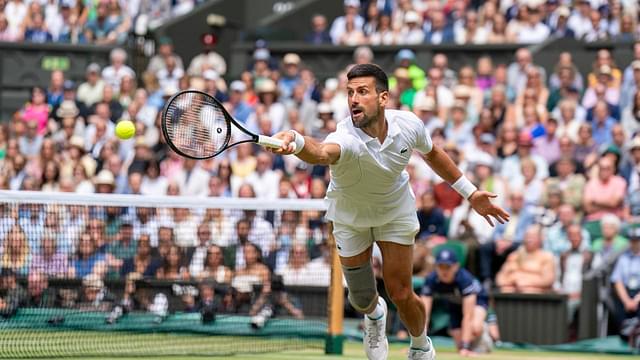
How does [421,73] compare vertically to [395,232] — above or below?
above

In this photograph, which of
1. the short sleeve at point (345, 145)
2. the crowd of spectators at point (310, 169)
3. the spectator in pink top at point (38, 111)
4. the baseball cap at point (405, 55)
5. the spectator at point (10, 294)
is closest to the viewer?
the short sleeve at point (345, 145)

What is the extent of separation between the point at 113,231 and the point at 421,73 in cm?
739

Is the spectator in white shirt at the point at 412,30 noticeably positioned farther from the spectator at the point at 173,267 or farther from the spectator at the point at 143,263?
the spectator at the point at 143,263

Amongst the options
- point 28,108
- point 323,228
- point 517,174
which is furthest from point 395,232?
point 28,108

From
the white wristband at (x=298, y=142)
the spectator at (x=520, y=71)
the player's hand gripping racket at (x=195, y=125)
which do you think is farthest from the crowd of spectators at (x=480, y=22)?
the white wristband at (x=298, y=142)

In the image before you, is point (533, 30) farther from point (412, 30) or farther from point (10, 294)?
point (10, 294)

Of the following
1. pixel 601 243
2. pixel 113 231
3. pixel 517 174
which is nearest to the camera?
pixel 113 231

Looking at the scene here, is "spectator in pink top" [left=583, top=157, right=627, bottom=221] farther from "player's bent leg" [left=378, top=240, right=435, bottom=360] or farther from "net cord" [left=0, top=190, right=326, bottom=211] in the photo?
"player's bent leg" [left=378, top=240, right=435, bottom=360]

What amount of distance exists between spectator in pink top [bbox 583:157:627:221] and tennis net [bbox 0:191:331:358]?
11.9ft

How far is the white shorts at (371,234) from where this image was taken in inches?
367

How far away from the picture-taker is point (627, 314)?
14.4 metres

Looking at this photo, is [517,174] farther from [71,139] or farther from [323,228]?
[71,139]

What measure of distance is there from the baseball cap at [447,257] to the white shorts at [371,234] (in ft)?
14.0

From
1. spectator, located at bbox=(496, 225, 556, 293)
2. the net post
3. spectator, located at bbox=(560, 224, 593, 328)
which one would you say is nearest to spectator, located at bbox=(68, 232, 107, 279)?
the net post
